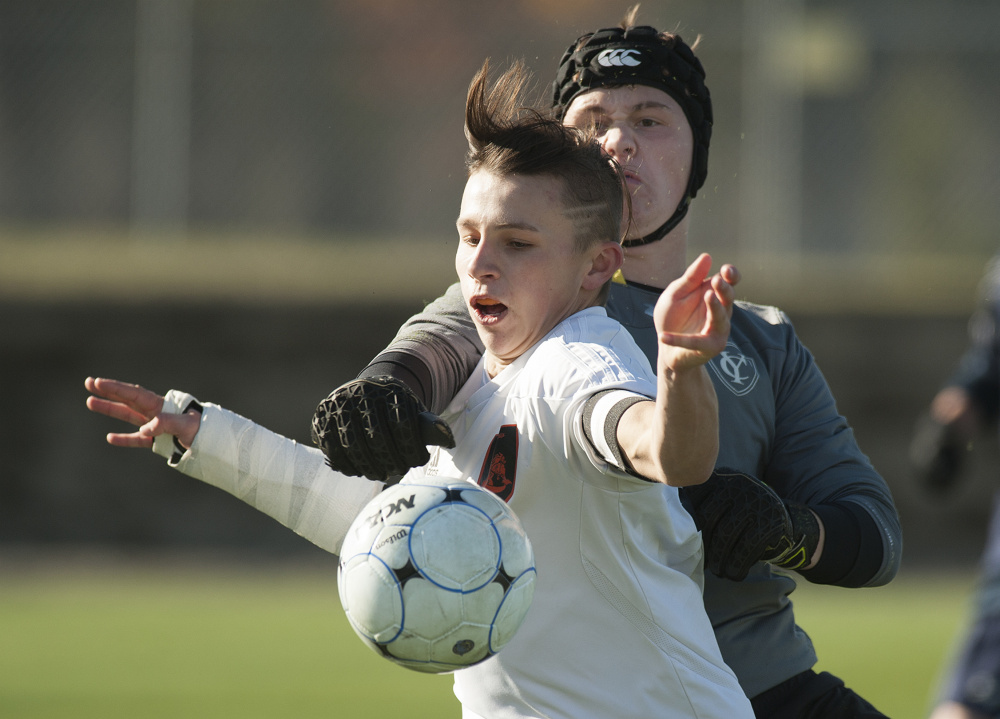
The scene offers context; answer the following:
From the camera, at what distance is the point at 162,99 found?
11812 mm

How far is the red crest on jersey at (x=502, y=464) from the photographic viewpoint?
265cm

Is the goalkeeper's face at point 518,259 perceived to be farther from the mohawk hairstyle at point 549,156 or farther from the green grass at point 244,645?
the green grass at point 244,645

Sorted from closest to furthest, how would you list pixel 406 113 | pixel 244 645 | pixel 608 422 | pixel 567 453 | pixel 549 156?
pixel 608 422, pixel 567 453, pixel 549 156, pixel 244 645, pixel 406 113

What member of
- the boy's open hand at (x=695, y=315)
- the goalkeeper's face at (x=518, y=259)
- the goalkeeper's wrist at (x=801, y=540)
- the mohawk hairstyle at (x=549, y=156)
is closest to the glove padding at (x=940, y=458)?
the goalkeeper's wrist at (x=801, y=540)

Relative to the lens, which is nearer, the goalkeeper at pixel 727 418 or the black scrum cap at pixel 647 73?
the goalkeeper at pixel 727 418

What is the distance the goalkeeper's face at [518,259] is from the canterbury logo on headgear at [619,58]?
867mm

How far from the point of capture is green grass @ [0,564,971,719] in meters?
7.28

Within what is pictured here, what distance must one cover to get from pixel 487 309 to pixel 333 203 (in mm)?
9619

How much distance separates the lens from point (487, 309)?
276 centimetres

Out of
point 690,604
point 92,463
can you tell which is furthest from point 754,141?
point 690,604

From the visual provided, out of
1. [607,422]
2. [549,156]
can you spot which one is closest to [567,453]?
[607,422]

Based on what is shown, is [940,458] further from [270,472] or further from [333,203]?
[333,203]

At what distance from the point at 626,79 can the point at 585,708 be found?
1.69 metres

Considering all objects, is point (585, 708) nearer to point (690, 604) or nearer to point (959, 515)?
point (690, 604)
